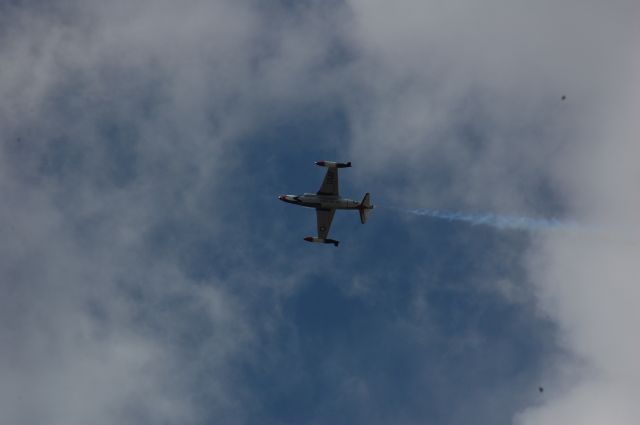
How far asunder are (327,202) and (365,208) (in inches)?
330

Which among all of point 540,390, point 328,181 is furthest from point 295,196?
point 540,390

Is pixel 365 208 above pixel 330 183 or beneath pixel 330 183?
beneath

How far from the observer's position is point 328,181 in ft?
586

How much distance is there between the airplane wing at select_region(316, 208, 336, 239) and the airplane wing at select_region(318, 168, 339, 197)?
421cm

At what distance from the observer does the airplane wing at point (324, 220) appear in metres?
182

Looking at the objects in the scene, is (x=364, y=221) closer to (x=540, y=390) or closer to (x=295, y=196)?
(x=295, y=196)

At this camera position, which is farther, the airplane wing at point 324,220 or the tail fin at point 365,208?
the airplane wing at point 324,220

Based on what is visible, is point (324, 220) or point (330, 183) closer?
point (330, 183)

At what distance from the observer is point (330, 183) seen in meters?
179

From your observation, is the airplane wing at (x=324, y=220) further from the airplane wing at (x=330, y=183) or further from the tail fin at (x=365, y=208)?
the tail fin at (x=365, y=208)

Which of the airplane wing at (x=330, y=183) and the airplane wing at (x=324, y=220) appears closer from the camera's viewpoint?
the airplane wing at (x=330, y=183)

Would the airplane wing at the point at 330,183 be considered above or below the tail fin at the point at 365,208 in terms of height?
above

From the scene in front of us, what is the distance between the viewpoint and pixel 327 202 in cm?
17962

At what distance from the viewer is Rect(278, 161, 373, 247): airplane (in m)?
177
